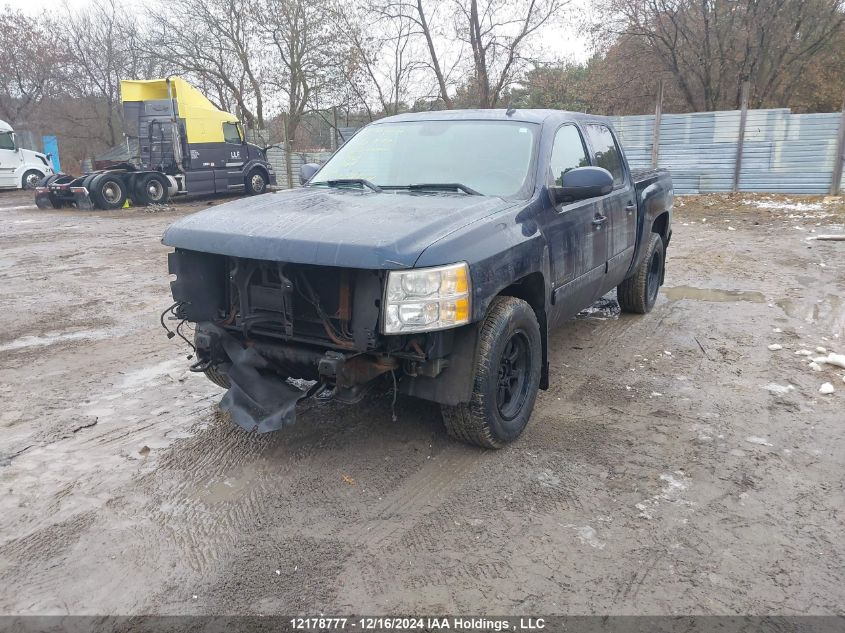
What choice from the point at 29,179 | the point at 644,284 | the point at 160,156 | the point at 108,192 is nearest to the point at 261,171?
the point at 160,156

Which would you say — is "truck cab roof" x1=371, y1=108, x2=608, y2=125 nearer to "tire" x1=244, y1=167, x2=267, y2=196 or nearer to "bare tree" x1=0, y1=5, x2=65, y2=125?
"tire" x1=244, y1=167, x2=267, y2=196

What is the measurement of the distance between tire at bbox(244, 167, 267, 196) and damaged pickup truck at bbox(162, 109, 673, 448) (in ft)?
55.9

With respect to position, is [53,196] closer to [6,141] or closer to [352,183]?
[6,141]

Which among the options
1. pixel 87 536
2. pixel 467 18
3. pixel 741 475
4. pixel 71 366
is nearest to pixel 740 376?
pixel 741 475

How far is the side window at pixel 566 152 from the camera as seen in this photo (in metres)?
4.44

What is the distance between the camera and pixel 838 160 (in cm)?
1447

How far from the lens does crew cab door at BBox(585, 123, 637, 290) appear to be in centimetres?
515

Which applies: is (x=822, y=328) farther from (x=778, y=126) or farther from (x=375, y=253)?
→ (x=778, y=126)

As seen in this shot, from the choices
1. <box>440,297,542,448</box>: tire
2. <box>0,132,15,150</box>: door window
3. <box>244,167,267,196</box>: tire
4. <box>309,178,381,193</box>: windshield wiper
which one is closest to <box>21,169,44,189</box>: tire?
<box>0,132,15,150</box>: door window

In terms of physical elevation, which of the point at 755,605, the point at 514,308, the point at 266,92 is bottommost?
the point at 755,605

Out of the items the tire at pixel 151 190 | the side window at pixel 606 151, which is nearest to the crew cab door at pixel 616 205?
the side window at pixel 606 151

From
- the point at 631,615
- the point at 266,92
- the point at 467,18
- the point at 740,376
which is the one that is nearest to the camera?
the point at 631,615

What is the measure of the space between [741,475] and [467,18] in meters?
18.4

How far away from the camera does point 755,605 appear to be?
100 inches
